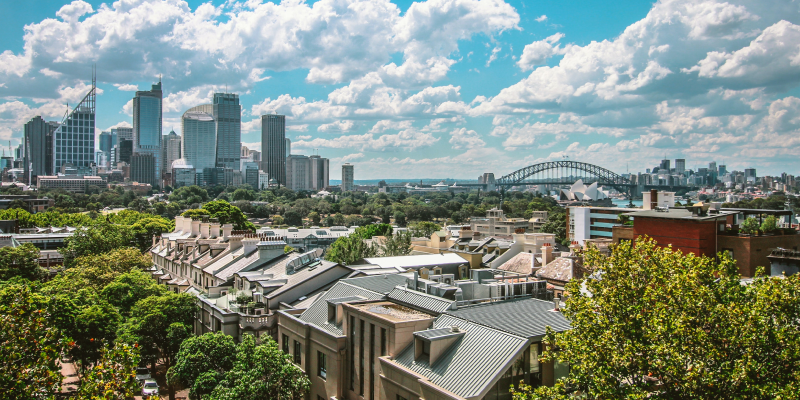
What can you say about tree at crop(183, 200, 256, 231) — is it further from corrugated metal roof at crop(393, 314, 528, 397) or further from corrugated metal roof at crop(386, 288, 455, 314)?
corrugated metal roof at crop(393, 314, 528, 397)

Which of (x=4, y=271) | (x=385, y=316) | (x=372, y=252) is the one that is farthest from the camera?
(x=372, y=252)

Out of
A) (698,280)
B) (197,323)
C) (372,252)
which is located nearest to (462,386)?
(698,280)

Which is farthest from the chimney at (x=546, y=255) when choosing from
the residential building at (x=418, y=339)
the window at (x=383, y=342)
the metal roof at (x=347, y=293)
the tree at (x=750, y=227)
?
the window at (x=383, y=342)

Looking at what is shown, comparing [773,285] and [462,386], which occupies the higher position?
[773,285]

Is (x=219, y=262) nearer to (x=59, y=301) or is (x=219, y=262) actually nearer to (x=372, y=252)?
(x=59, y=301)

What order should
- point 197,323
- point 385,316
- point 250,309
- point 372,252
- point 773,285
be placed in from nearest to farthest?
1. point 773,285
2. point 385,316
3. point 250,309
4. point 197,323
5. point 372,252

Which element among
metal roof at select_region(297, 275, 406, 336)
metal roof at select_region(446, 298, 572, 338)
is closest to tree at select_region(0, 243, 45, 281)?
metal roof at select_region(297, 275, 406, 336)

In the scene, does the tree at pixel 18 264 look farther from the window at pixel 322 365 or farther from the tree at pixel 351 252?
the window at pixel 322 365
